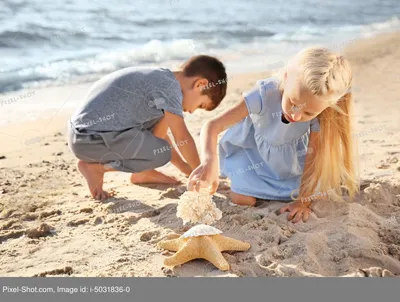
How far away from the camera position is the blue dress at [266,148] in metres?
3.16

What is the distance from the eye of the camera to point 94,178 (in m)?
3.50

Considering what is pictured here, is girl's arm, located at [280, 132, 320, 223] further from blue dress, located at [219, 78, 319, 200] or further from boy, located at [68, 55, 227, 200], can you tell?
boy, located at [68, 55, 227, 200]

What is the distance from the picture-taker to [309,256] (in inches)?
98.8

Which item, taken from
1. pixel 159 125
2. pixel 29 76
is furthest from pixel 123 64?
pixel 159 125

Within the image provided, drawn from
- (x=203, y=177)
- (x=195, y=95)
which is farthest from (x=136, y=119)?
(x=203, y=177)

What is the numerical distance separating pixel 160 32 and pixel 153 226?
684 cm

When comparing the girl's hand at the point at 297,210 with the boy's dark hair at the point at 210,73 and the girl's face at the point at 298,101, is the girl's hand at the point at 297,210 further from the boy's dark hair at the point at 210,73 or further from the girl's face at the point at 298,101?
the boy's dark hair at the point at 210,73

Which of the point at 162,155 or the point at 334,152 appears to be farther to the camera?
the point at 162,155

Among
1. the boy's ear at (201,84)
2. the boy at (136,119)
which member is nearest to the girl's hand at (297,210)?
the boy at (136,119)

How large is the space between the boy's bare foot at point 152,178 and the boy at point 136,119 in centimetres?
11

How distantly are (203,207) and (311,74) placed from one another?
84cm

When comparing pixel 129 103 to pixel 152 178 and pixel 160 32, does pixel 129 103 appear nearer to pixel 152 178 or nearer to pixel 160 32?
pixel 152 178

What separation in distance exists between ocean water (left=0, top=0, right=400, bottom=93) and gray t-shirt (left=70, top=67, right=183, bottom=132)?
9.45ft

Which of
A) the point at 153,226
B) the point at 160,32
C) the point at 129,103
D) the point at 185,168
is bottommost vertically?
the point at 153,226
